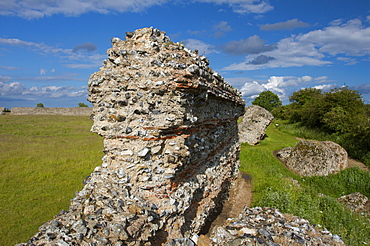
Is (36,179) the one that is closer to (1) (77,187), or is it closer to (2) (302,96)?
(1) (77,187)

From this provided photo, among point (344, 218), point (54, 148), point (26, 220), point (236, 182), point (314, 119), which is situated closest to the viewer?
point (26, 220)

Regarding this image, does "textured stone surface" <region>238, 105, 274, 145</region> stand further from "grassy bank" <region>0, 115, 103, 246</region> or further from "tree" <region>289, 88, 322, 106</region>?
"tree" <region>289, 88, 322, 106</region>

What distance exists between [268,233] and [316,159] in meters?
12.1

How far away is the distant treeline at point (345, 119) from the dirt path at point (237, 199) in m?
11.4

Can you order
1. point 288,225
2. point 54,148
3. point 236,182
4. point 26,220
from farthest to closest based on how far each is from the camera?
point 54,148
point 236,182
point 26,220
point 288,225

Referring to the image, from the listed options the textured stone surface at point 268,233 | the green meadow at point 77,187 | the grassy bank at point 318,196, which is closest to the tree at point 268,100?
the green meadow at point 77,187

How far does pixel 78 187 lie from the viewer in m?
8.97

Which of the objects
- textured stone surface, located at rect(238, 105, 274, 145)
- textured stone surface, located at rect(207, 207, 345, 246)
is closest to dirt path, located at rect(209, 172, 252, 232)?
textured stone surface, located at rect(207, 207, 345, 246)

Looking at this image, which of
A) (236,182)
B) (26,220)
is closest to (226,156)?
(236,182)

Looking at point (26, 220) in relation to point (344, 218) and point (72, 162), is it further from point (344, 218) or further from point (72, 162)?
point (344, 218)

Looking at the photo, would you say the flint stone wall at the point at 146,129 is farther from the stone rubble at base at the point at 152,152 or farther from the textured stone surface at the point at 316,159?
the textured stone surface at the point at 316,159

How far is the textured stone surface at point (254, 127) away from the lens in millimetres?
20016

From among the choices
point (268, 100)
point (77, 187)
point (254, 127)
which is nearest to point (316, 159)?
point (254, 127)

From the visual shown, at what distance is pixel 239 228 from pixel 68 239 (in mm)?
2726
